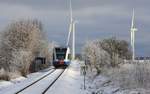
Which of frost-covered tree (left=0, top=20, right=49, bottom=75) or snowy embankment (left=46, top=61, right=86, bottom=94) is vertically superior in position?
frost-covered tree (left=0, top=20, right=49, bottom=75)

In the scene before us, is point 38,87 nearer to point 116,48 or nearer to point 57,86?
point 57,86

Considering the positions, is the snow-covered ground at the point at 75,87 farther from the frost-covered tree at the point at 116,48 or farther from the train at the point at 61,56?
the train at the point at 61,56

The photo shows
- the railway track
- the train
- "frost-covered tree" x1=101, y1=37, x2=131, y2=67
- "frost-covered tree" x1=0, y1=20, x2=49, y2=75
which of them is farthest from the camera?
the train

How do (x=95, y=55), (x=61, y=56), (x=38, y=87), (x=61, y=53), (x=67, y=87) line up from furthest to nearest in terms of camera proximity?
(x=61, y=53) < (x=61, y=56) < (x=95, y=55) < (x=67, y=87) < (x=38, y=87)

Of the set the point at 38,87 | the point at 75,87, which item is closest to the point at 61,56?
the point at 75,87

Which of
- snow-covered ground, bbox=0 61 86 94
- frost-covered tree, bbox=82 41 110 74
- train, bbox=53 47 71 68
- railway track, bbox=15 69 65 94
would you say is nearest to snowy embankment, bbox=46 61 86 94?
snow-covered ground, bbox=0 61 86 94

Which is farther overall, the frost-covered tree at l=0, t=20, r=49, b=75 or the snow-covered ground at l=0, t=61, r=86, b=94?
the frost-covered tree at l=0, t=20, r=49, b=75

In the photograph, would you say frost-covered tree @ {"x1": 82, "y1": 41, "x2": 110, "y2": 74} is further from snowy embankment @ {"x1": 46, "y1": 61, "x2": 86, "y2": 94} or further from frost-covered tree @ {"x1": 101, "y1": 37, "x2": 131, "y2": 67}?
snowy embankment @ {"x1": 46, "y1": 61, "x2": 86, "y2": 94}

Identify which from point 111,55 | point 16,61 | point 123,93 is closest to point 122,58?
point 111,55

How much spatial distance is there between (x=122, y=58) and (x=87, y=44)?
26.8ft

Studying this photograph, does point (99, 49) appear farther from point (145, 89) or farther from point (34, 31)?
point (145, 89)

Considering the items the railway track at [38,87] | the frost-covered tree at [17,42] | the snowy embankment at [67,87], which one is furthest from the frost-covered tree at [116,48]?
the railway track at [38,87]

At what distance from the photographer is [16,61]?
190 feet

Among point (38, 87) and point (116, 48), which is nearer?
point (38, 87)
